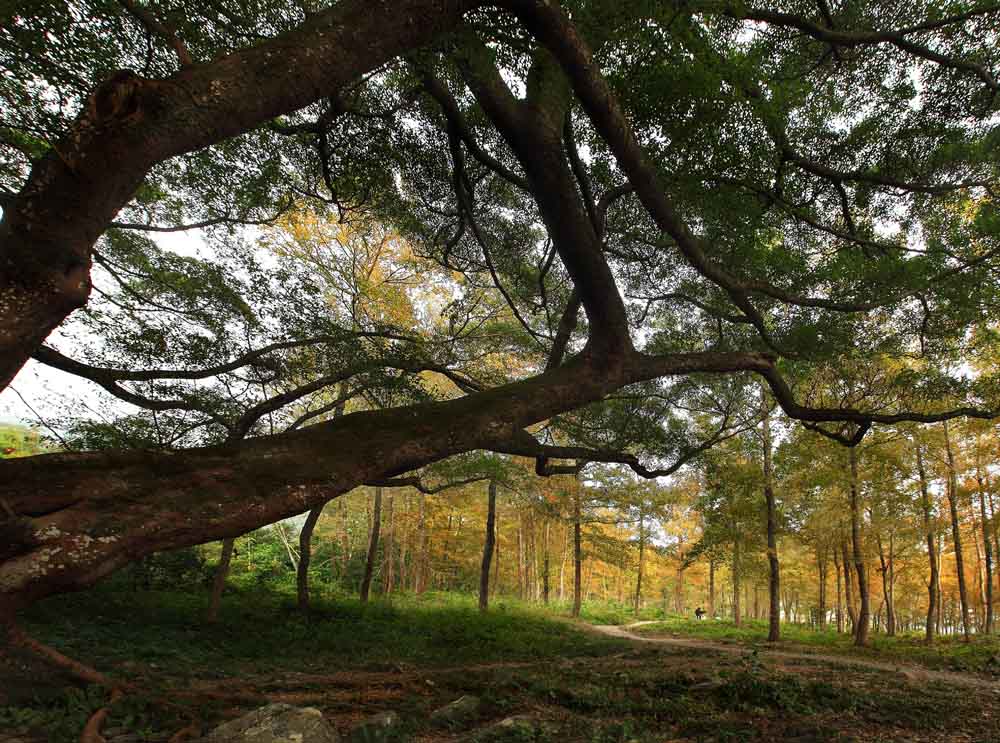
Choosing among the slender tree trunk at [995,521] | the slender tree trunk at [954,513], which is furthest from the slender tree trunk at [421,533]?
the slender tree trunk at [995,521]

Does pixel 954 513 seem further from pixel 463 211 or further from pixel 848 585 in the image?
pixel 463 211

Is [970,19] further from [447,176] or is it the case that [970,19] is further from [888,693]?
[888,693]

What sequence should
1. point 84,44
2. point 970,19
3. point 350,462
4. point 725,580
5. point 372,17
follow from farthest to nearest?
point 725,580 < point 970,19 < point 84,44 < point 350,462 < point 372,17

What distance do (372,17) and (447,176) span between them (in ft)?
13.3

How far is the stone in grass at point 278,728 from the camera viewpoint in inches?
105

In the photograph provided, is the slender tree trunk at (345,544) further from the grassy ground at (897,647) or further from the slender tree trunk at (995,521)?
the slender tree trunk at (995,521)

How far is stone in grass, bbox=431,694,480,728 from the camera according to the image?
3.82m

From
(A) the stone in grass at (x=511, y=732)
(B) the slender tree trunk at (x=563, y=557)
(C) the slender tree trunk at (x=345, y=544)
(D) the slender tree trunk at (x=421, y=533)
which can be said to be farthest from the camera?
(B) the slender tree trunk at (x=563, y=557)

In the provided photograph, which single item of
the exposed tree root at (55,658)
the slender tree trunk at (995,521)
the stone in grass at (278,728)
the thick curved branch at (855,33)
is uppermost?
the thick curved branch at (855,33)

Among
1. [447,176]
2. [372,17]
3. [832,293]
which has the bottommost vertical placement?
[372,17]

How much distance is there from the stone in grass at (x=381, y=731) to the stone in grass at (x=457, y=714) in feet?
1.15

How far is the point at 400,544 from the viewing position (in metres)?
25.2

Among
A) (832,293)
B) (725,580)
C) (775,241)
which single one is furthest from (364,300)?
(725,580)

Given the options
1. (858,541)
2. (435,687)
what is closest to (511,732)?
(435,687)
